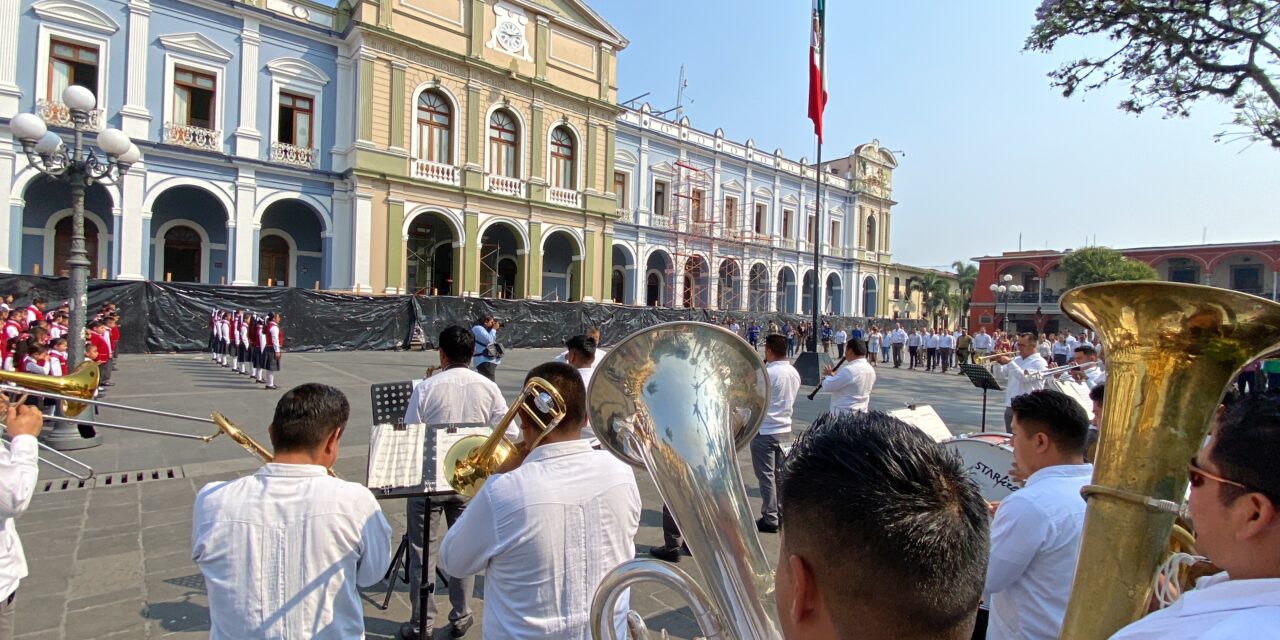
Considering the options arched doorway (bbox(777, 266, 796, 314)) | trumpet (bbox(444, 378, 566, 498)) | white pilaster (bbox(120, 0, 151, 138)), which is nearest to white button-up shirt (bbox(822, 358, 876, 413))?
trumpet (bbox(444, 378, 566, 498))

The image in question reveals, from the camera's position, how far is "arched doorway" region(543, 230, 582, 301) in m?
28.2

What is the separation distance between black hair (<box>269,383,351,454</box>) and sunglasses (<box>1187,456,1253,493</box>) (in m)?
2.18

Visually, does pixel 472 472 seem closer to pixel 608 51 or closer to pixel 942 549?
pixel 942 549

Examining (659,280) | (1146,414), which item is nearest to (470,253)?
(659,280)

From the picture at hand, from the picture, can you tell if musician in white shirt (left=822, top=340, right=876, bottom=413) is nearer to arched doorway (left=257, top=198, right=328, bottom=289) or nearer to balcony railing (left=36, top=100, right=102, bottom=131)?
arched doorway (left=257, top=198, right=328, bottom=289)

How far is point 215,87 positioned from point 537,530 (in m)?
22.5

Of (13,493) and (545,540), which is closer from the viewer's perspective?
(545,540)

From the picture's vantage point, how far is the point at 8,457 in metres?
2.19

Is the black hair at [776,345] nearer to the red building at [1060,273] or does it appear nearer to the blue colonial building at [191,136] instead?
the blue colonial building at [191,136]

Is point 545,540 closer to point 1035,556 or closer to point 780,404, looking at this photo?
point 1035,556

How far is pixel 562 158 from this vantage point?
87.0 feet

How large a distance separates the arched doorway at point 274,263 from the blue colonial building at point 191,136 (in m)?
0.03

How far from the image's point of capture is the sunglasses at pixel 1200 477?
1.31 meters

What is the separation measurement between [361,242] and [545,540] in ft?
68.9
